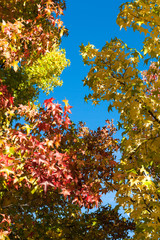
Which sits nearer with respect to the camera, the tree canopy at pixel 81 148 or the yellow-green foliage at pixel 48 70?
the tree canopy at pixel 81 148

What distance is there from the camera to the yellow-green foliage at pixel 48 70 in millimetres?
13930

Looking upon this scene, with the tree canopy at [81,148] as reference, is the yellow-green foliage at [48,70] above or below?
above

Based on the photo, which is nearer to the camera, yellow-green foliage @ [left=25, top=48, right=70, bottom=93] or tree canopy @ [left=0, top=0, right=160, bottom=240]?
tree canopy @ [left=0, top=0, right=160, bottom=240]

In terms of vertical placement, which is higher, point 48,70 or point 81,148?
point 48,70

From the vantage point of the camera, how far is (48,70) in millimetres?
14734

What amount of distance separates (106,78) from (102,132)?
193 inches

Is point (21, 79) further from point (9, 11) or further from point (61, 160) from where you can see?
point (61, 160)

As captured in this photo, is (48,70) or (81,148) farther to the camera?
(48,70)

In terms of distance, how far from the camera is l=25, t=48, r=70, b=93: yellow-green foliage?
13.9 m

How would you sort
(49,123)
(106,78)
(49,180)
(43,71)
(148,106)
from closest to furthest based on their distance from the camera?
(49,180) < (148,106) < (49,123) < (106,78) < (43,71)

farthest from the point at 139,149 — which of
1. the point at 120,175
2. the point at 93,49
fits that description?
the point at 93,49

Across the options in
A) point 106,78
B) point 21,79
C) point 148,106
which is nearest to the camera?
point 148,106

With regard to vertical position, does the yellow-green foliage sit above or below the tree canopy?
above

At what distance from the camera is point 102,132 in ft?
35.2
